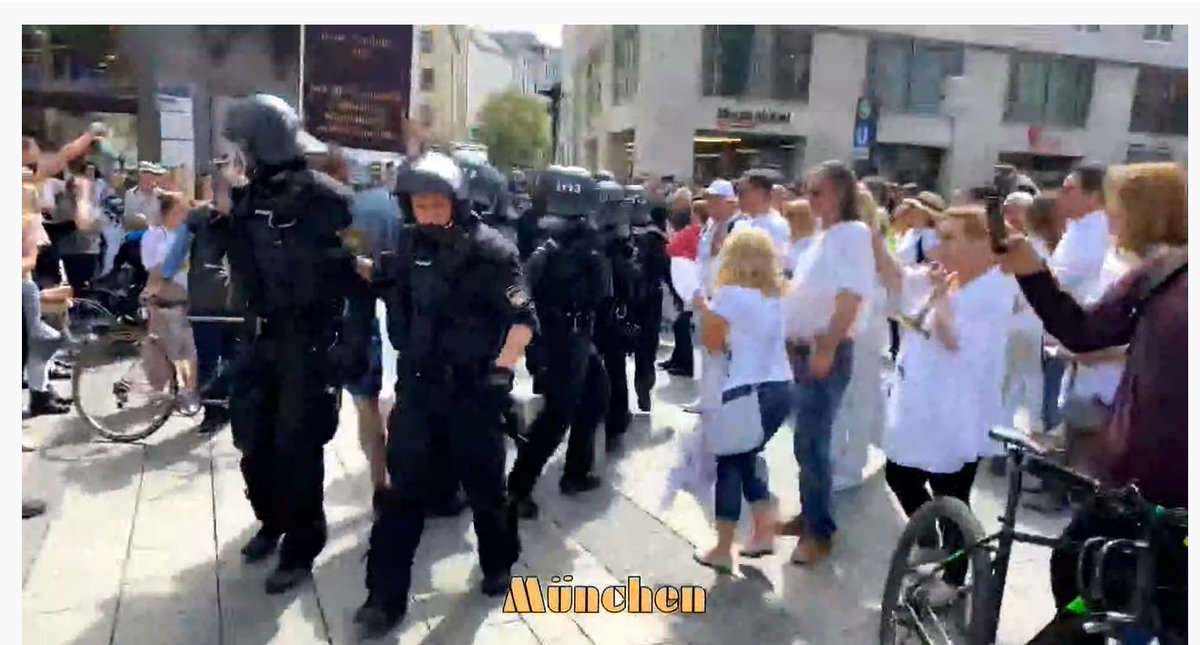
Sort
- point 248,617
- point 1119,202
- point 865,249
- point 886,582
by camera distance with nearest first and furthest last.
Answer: point 1119,202 → point 886,582 → point 248,617 → point 865,249

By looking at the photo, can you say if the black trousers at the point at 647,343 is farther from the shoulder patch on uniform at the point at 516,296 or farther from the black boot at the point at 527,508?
the shoulder patch on uniform at the point at 516,296

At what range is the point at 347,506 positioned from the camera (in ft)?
11.6

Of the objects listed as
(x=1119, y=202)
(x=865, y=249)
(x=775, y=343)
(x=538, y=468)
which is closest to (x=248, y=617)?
(x=538, y=468)

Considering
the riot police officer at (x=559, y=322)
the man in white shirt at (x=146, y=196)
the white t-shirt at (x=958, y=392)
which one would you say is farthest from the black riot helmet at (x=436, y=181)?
the white t-shirt at (x=958, y=392)

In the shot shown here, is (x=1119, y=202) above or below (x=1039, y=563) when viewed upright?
above

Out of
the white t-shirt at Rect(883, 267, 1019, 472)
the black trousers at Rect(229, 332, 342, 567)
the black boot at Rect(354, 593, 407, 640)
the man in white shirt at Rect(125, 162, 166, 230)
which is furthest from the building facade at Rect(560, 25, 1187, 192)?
the black boot at Rect(354, 593, 407, 640)

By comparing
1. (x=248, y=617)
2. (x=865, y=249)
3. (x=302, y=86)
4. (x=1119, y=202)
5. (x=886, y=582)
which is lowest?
(x=248, y=617)

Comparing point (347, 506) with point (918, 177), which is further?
point (347, 506)

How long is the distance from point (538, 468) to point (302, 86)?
166 centimetres

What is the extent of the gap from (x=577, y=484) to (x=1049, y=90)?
2.14m

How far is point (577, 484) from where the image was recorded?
3.92 m

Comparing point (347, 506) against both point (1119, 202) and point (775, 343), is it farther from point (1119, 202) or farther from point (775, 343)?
point (1119, 202)

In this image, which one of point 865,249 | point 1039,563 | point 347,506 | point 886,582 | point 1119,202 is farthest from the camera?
point 347,506

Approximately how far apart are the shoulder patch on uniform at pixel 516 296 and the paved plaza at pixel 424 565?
31.0 inches
